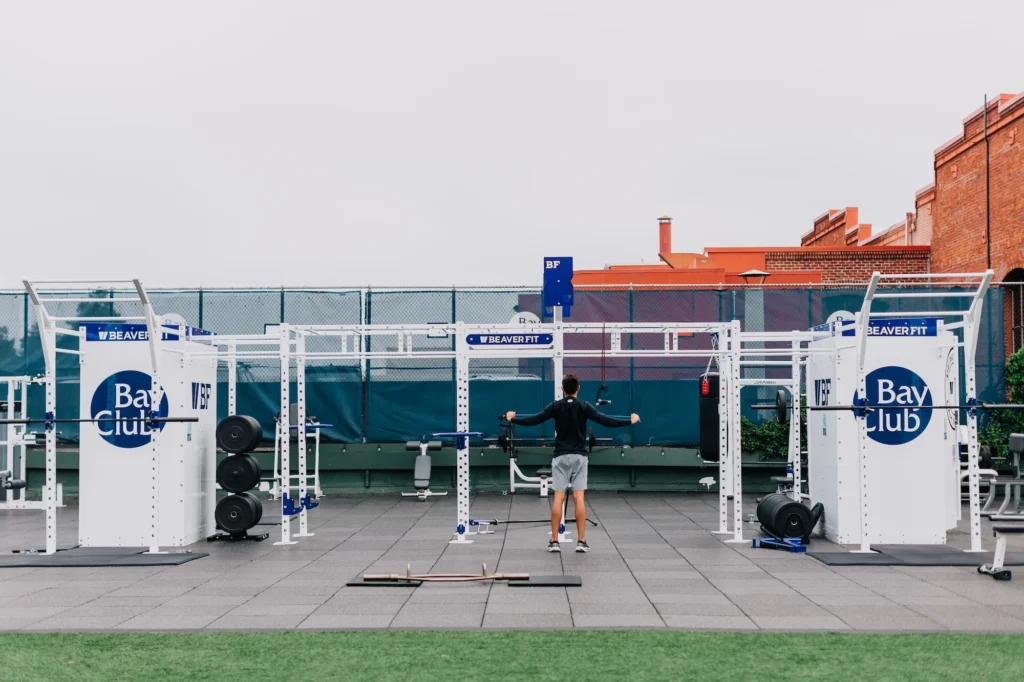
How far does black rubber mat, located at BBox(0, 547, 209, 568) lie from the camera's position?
9961 millimetres

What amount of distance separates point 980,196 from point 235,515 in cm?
1705

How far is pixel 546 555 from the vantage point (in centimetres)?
1035

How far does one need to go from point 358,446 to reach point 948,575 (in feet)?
34.5

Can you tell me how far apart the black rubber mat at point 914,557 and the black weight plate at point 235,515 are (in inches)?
235

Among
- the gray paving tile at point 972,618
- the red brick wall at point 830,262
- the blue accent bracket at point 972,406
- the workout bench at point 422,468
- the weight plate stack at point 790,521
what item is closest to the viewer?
the gray paving tile at point 972,618

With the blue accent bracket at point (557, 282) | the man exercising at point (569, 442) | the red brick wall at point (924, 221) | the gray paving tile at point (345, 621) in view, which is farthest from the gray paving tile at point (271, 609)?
the red brick wall at point (924, 221)

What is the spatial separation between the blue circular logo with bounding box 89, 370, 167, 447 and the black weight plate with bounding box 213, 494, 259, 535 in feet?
3.96

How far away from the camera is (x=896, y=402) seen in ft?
36.3

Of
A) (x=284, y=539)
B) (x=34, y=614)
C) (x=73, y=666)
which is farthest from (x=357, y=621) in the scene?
(x=284, y=539)

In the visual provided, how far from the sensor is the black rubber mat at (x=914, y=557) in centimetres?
966

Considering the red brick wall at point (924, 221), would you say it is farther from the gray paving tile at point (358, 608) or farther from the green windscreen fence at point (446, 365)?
the gray paving tile at point (358, 608)

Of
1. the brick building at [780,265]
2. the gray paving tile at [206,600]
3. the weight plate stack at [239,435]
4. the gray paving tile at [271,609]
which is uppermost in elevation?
the brick building at [780,265]

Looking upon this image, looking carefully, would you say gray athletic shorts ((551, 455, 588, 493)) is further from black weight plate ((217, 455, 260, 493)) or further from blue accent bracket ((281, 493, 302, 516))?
black weight plate ((217, 455, 260, 493))

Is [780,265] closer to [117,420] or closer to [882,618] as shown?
[117,420]
